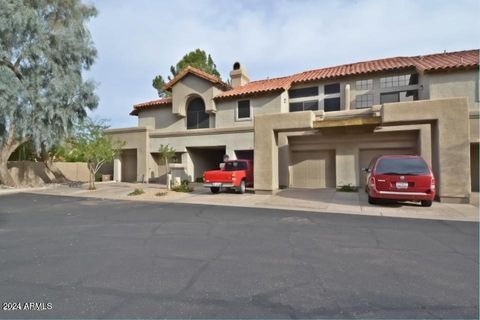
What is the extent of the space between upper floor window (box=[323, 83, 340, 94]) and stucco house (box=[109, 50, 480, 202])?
67 millimetres

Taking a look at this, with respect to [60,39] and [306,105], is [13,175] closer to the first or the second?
[60,39]

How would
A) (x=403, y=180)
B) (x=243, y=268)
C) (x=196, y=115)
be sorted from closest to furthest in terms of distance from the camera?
(x=243, y=268) → (x=403, y=180) → (x=196, y=115)

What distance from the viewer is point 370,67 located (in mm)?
18656

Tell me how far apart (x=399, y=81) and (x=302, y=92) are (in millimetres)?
6126

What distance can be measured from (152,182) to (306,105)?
1343 centimetres

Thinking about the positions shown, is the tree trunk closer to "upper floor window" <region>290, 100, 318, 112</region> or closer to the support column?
the support column

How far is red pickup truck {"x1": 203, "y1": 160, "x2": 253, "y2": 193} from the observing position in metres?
14.7

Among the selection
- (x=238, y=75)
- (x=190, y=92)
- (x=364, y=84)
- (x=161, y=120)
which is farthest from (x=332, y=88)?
(x=161, y=120)

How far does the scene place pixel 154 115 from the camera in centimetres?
2412

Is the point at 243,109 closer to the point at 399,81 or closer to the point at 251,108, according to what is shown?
the point at 251,108

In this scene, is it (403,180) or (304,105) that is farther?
(304,105)

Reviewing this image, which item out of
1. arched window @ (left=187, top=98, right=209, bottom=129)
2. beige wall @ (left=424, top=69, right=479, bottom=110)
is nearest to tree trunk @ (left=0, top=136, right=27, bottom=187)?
arched window @ (left=187, top=98, right=209, bottom=129)

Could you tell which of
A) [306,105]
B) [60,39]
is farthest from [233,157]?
[60,39]

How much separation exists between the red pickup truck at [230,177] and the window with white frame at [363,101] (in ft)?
28.5
